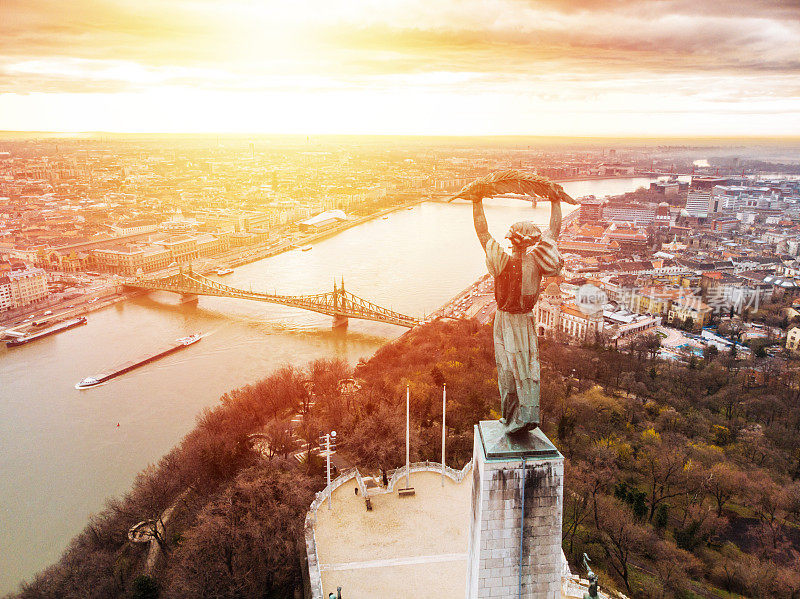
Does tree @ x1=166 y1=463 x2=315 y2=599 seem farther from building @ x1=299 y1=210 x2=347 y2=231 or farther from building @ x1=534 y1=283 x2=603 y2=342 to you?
building @ x1=299 y1=210 x2=347 y2=231

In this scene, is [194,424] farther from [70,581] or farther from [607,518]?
[607,518]

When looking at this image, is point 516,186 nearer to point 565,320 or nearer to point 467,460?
point 467,460

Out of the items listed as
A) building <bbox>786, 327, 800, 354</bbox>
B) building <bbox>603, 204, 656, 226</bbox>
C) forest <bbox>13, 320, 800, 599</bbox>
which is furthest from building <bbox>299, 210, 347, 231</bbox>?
building <bbox>786, 327, 800, 354</bbox>

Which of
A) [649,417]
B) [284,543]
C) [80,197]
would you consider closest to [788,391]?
[649,417]

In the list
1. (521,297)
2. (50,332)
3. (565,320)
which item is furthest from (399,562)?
(50,332)

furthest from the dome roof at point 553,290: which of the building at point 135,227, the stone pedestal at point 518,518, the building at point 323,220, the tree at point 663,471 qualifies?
the building at point 135,227
